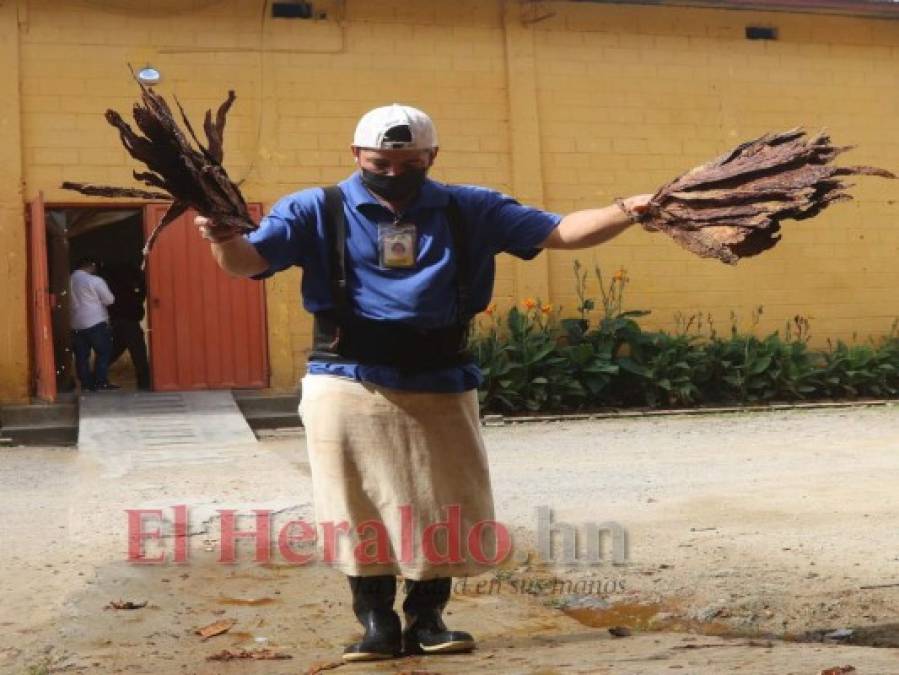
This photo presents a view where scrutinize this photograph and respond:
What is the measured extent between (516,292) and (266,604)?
9141 mm

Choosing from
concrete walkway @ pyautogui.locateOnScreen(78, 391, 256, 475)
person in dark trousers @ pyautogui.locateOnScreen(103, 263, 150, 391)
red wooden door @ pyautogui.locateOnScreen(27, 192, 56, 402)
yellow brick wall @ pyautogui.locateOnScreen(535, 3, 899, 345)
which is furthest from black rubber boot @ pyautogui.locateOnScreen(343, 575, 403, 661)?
yellow brick wall @ pyautogui.locateOnScreen(535, 3, 899, 345)

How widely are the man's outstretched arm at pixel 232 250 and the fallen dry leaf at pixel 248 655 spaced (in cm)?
120

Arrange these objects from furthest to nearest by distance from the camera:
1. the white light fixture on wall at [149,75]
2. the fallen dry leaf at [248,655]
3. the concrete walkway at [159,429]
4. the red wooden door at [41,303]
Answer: the white light fixture on wall at [149,75]
the red wooden door at [41,303]
the concrete walkway at [159,429]
the fallen dry leaf at [248,655]

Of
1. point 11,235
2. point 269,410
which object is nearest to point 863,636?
point 269,410

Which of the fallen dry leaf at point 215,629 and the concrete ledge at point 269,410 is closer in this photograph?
the fallen dry leaf at point 215,629

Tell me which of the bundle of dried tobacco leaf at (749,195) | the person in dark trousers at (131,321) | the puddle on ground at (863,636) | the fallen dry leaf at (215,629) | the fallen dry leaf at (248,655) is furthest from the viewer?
the person in dark trousers at (131,321)

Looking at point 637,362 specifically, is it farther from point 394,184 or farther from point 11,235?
point 394,184

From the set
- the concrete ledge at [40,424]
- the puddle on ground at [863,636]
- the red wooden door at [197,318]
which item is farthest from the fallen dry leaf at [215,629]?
the red wooden door at [197,318]

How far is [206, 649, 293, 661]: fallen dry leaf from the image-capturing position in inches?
165

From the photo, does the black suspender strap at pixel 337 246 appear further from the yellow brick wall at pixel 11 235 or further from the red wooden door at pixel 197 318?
the yellow brick wall at pixel 11 235

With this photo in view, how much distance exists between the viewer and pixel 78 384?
1324cm

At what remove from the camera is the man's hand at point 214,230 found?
3803 millimetres

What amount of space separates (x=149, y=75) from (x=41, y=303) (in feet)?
7.94

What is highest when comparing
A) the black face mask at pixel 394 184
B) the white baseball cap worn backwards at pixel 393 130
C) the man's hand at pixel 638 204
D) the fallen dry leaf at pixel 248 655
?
the white baseball cap worn backwards at pixel 393 130
